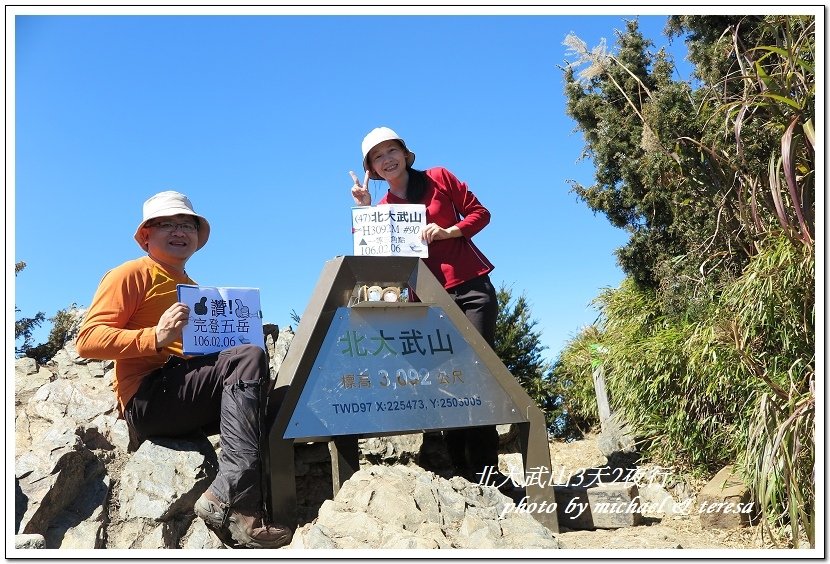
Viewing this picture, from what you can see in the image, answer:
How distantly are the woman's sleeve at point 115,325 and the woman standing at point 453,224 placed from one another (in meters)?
1.51

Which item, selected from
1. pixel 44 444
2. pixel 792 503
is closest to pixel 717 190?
pixel 792 503

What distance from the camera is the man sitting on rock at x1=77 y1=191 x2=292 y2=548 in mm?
3854

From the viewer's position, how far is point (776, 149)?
565 cm

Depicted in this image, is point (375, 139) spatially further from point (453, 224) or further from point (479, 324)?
point (479, 324)

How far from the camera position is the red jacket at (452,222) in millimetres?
5117

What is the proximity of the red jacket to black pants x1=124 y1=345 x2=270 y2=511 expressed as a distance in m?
1.42

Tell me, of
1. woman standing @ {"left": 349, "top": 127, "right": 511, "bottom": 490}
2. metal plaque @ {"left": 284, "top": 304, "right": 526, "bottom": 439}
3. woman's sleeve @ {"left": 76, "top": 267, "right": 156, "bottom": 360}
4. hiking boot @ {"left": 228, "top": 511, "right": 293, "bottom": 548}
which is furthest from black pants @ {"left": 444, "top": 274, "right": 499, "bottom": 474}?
woman's sleeve @ {"left": 76, "top": 267, "right": 156, "bottom": 360}

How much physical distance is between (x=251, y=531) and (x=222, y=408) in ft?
1.99

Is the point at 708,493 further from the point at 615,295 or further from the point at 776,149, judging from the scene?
the point at 615,295

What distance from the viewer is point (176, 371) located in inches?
→ 165

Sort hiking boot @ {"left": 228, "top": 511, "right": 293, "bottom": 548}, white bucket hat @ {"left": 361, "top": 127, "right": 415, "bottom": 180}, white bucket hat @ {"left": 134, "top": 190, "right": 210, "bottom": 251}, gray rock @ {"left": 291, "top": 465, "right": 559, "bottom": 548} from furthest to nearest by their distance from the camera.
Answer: white bucket hat @ {"left": 361, "top": 127, "right": 415, "bottom": 180} < white bucket hat @ {"left": 134, "top": 190, "right": 210, "bottom": 251} < hiking boot @ {"left": 228, "top": 511, "right": 293, "bottom": 548} < gray rock @ {"left": 291, "top": 465, "right": 559, "bottom": 548}

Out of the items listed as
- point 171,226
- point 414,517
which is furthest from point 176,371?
point 414,517

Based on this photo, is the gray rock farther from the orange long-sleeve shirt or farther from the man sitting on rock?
the orange long-sleeve shirt

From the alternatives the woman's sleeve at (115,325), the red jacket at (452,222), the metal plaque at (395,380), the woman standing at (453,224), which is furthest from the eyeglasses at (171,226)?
the red jacket at (452,222)
